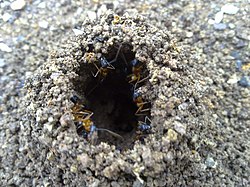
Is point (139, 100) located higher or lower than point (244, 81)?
higher

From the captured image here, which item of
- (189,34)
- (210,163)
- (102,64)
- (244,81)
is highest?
Result: (102,64)

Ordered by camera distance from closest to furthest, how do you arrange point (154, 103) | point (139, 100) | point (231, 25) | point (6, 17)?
point (154, 103) < point (139, 100) < point (231, 25) < point (6, 17)

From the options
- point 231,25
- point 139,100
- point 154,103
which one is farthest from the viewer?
point 231,25

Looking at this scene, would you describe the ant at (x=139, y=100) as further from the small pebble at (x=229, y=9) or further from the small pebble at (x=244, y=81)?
the small pebble at (x=229, y=9)

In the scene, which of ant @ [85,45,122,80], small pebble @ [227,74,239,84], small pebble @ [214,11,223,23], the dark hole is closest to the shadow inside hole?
the dark hole

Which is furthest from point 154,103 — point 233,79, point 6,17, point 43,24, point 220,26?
point 6,17

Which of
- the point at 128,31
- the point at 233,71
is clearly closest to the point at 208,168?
the point at 233,71

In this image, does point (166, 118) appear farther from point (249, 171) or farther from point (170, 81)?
point (249, 171)

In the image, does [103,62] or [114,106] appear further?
[114,106]

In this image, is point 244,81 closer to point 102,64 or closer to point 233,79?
point 233,79
